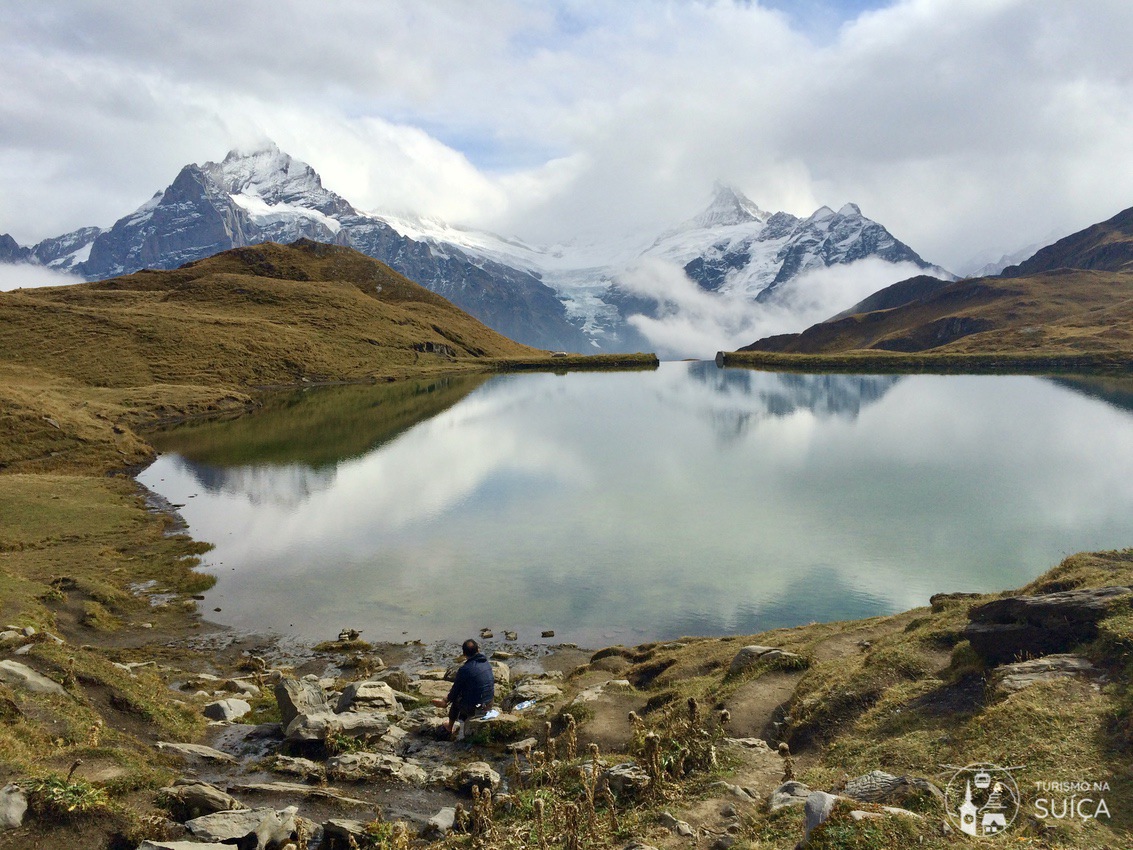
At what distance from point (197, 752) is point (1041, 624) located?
63.8 feet

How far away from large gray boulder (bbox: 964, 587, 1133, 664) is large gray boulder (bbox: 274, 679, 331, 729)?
16597 mm

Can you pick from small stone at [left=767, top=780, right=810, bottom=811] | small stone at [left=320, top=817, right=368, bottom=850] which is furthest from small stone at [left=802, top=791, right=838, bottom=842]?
small stone at [left=320, top=817, right=368, bottom=850]

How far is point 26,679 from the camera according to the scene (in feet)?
46.5

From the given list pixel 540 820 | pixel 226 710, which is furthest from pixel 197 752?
pixel 540 820

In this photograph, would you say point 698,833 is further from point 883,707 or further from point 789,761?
point 883,707

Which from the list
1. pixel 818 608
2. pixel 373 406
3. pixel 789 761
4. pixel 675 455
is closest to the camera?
pixel 789 761

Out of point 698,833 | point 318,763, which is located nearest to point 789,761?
point 698,833

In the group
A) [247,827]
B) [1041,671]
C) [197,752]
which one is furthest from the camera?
[197,752]

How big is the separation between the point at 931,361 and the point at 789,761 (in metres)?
208

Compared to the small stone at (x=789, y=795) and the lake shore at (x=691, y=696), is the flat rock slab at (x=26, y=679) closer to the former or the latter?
the lake shore at (x=691, y=696)

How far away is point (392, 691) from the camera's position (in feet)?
65.3

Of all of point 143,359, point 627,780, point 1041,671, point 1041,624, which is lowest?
point 627,780

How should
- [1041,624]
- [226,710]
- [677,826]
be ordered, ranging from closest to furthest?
1. [677,826]
2. [1041,624]
3. [226,710]

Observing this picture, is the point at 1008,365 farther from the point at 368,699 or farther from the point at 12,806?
the point at 12,806
